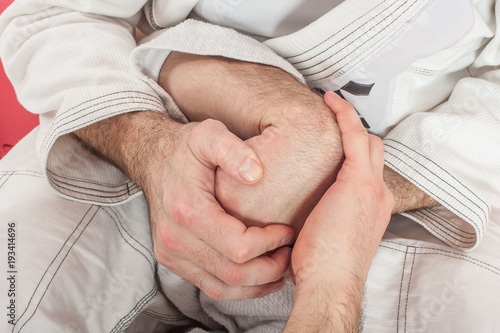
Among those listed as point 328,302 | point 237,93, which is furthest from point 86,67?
point 328,302

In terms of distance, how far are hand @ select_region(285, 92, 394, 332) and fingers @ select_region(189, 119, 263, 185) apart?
85 millimetres

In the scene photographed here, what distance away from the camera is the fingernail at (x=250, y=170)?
451mm

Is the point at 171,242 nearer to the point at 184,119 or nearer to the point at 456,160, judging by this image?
the point at 184,119

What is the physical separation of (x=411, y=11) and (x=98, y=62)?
45cm

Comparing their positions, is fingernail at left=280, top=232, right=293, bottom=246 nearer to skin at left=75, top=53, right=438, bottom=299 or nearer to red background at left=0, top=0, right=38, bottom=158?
skin at left=75, top=53, right=438, bottom=299

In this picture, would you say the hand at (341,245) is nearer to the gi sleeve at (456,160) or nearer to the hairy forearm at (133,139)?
the gi sleeve at (456,160)

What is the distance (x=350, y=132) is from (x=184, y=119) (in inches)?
10.5

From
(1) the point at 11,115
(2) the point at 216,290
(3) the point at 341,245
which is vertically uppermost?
(3) the point at 341,245

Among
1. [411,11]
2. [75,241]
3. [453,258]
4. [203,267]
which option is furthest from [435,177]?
[75,241]

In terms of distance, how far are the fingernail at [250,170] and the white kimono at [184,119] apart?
0.18 meters

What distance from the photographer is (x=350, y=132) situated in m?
0.49

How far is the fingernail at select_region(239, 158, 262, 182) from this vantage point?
0.45 metres

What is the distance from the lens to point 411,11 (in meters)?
0.54

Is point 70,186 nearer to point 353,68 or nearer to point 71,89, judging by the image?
point 71,89
